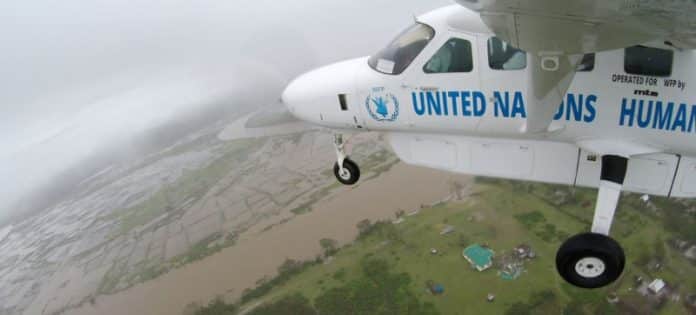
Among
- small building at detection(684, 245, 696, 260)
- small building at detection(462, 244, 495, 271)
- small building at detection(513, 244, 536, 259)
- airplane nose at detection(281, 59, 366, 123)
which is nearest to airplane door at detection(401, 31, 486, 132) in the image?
airplane nose at detection(281, 59, 366, 123)

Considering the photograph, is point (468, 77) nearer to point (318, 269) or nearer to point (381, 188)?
point (318, 269)

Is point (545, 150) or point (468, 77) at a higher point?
point (468, 77)

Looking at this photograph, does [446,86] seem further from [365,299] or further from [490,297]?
[365,299]

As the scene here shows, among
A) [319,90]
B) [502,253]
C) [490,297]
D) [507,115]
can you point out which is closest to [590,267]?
[507,115]

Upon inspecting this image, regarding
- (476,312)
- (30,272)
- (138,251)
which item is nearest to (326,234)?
(476,312)

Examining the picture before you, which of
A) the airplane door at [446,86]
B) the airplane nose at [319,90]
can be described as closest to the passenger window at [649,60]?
the airplane door at [446,86]

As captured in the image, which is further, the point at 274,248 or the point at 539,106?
the point at 274,248
